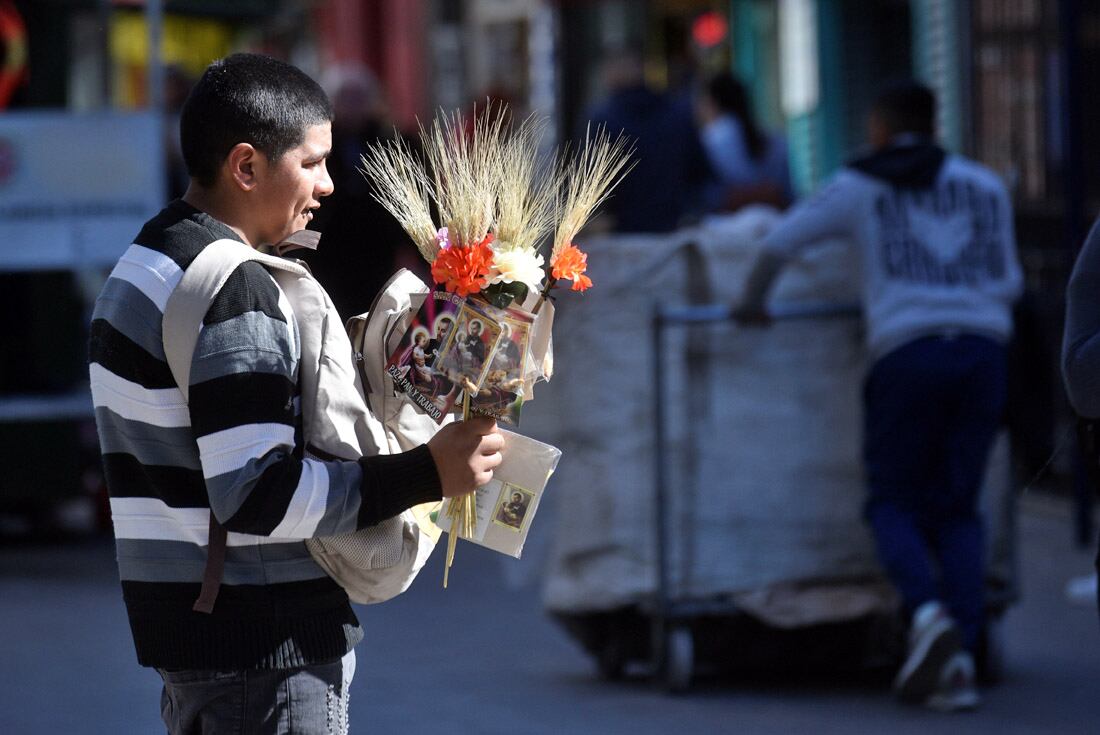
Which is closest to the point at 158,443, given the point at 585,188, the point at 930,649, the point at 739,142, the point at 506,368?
the point at 506,368

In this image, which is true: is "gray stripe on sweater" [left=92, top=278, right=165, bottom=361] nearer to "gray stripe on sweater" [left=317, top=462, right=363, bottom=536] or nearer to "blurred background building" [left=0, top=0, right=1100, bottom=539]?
"gray stripe on sweater" [left=317, top=462, right=363, bottom=536]

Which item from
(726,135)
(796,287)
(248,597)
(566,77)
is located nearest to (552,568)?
(796,287)

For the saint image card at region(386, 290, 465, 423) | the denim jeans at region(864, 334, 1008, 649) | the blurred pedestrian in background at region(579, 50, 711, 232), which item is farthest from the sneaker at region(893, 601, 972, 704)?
the blurred pedestrian in background at region(579, 50, 711, 232)

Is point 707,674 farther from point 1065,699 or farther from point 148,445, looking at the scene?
point 148,445

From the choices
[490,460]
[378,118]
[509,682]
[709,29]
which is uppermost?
[709,29]

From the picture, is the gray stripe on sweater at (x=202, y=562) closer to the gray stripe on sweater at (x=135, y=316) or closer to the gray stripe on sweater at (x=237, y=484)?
the gray stripe on sweater at (x=237, y=484)

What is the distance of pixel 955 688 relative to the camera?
5539 mm

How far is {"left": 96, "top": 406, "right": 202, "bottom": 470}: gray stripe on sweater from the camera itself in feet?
8.22

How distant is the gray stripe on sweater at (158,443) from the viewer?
2506 mm

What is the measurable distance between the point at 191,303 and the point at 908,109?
413cm

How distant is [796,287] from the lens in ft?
19.9

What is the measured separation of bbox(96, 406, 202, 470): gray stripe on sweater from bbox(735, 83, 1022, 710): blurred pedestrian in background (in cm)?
351

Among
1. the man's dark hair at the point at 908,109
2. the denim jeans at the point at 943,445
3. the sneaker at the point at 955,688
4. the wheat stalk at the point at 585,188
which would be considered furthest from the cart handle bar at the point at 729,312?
the wheat stalk at the point at 585,188

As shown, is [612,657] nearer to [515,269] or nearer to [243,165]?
[515,269]
